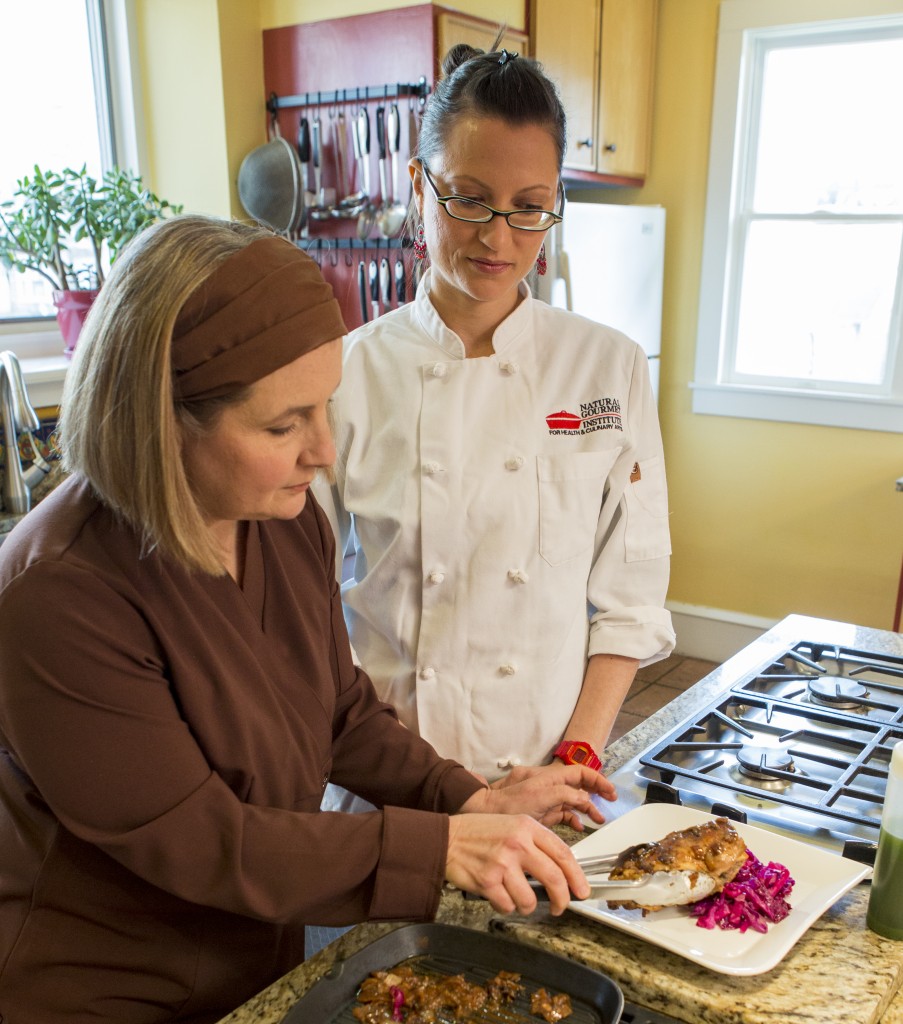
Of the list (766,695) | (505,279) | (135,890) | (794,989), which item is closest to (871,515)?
→ (766,695)

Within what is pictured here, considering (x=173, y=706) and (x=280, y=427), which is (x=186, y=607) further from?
(x=280, y=427)

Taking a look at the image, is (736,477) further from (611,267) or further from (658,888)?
(658,888)

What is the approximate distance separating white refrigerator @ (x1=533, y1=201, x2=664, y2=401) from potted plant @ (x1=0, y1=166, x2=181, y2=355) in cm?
127

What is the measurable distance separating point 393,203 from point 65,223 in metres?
0.91

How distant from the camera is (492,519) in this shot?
1.39m

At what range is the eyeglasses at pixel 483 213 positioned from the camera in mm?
1317

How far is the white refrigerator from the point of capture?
3367 mm

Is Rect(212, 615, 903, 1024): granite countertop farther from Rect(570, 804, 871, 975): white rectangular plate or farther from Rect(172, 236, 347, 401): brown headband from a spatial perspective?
Rect(172, 236, 347, 401): brown headband

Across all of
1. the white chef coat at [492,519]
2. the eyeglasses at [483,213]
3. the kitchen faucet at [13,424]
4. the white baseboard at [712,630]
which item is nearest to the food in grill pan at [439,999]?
the white chef coat at [492,519]

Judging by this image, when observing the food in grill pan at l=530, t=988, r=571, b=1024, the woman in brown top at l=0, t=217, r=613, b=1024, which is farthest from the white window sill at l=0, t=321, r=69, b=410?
the food in grill pan at l=530, t=988, r=571, b=1024

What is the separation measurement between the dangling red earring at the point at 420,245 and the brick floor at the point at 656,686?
241 centimetres

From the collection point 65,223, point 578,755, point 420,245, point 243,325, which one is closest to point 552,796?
point 578,755

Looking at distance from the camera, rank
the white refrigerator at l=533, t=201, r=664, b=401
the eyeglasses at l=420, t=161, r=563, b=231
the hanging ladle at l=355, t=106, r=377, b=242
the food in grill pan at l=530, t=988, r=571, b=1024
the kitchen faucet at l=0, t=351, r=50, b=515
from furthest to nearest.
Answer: the white refrigerator at l=533, t=201, r=664, b=401 < the hanging ladle at l=355, t=106, r=377, b=242 < the kitchen faucet at l=0, t=351, r=50, b=515 < the eyeglasses at l=420, t=161, r=563, b=231 < the food in grill pan at l=530, t=988, r=571, b=1024

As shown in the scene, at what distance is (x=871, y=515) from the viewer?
3820 millimetres
